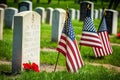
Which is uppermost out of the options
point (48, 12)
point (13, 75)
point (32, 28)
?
point (32, 28)

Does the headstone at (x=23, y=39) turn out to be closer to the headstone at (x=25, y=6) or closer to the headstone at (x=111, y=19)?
the headstone at (x=25, y=6)

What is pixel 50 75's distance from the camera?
939 cm

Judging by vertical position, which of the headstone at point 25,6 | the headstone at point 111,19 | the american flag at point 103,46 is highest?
the american flag at point 103,46

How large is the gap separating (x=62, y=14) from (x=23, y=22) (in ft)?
24.3

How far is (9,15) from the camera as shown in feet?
72.2

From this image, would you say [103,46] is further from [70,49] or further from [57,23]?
[70,49]

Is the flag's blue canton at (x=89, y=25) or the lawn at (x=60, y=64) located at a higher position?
the flag's blue canton at (x=89, y=25)

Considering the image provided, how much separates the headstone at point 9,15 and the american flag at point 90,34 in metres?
9.86

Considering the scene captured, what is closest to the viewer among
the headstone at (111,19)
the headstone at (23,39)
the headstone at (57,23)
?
the headstone at (23,39)

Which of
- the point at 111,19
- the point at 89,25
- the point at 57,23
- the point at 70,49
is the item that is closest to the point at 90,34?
the point at 89,25

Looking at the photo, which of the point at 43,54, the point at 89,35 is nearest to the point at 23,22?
the point at 89,35

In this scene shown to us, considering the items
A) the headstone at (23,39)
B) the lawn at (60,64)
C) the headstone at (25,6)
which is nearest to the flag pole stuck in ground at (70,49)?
the lawn at (60,64)

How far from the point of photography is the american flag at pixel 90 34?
12.5m

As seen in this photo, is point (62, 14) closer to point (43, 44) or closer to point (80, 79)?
point (43, 44)
